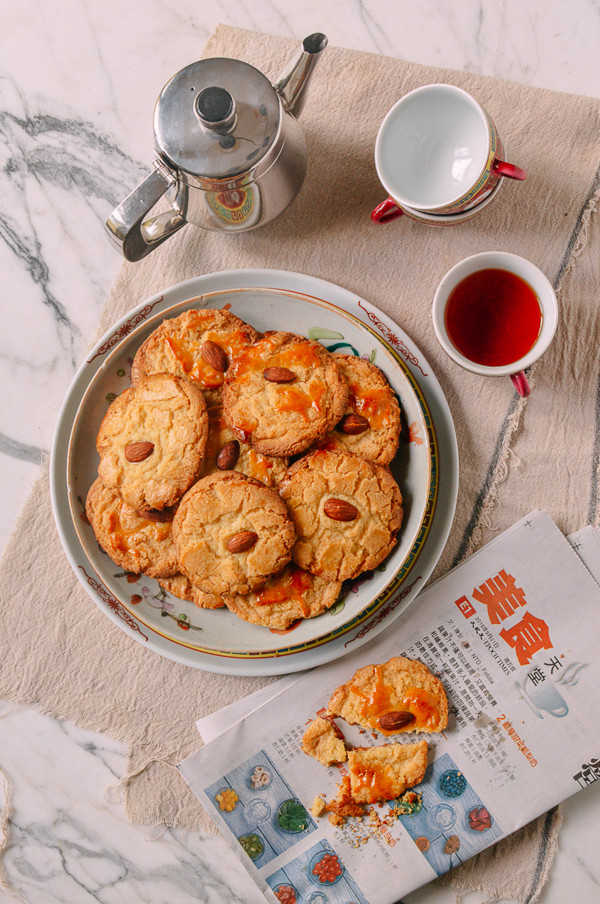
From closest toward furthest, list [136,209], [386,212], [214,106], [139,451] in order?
[214,106] → [136,209] → [139,451] → [386,212]

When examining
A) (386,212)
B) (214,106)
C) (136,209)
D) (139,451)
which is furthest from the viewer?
(386,212)

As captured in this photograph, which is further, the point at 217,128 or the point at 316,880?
the point at 316,880

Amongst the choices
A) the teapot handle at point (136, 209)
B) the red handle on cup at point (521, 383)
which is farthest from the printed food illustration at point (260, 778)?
the teapot handle at point (136, 209)

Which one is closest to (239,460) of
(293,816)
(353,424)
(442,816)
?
(353,424)

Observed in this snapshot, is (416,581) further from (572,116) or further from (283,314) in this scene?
(572,116)

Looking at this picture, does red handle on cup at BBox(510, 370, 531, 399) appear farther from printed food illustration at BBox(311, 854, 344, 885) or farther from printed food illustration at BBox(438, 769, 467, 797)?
printed food illustration at BBox(311, 854, 344, 885)

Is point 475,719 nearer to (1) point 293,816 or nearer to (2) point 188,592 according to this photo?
(1) point 293,816

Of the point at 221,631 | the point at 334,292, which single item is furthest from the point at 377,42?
the point at 221,631

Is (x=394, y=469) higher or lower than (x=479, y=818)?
higher
